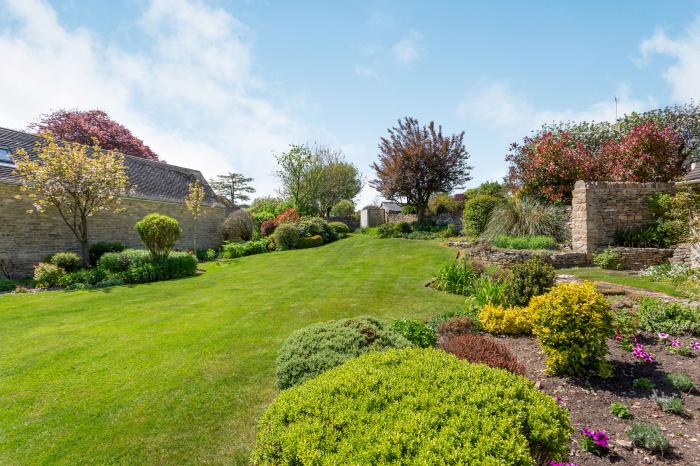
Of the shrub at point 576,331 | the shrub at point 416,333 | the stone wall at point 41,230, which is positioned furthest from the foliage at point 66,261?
the shrub at point 576,331

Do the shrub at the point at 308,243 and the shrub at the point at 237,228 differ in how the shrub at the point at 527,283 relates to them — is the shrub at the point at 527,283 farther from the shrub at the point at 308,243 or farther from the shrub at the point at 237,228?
the shrub at the point at 237,228

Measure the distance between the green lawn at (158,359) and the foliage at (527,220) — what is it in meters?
5.45

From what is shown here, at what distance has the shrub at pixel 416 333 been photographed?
4902 mm

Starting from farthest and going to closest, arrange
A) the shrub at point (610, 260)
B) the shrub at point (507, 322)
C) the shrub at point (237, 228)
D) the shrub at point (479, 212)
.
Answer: the shrub at point (237, 228) < the shrub at point (479, 212) < the shrub at point (610, 260) < the shrub at point (507, 322)

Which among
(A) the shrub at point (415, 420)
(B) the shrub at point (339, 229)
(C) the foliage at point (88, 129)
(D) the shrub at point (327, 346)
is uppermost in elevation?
(C) the foliage at point (88, 129)

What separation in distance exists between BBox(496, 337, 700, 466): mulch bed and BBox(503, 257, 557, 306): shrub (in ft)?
5.11

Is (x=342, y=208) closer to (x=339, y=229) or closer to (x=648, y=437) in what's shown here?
(x=339, y=229)

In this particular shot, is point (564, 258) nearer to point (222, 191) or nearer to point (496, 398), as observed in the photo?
point (496, 398)

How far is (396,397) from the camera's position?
236 cm

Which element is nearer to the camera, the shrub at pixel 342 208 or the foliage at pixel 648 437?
the foliage at pixel 648 437

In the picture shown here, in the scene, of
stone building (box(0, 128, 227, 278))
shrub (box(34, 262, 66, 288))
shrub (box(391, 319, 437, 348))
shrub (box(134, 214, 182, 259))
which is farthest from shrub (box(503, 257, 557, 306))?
stone building (box(0, 128, 227, 278))

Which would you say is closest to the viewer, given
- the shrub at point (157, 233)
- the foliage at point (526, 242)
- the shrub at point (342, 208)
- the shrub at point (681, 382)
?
the shrub at point (681, 382)

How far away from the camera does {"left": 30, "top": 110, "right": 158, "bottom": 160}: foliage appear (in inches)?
1013

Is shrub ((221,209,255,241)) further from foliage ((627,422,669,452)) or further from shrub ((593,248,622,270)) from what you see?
foliage ((627,422,669,452))
